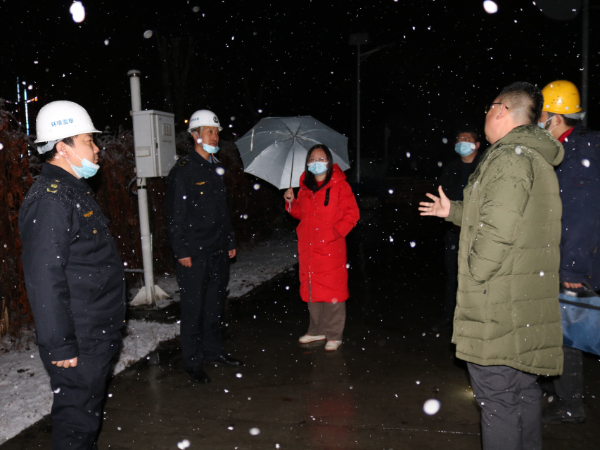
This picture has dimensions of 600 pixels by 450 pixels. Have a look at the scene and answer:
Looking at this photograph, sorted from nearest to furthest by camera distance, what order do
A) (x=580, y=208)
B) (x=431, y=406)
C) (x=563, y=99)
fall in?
(x=580, y=208)
(x=563, y=99)
(x=431, y=406)

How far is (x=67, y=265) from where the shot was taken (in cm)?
277

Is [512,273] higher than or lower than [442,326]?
higher

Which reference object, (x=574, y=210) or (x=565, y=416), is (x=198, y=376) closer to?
(x=565, y=416)

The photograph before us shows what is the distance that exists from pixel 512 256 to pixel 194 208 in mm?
2917

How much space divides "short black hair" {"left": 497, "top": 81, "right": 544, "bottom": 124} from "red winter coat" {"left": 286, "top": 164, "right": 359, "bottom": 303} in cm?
243

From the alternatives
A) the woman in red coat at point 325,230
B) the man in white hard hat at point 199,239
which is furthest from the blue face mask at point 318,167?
the man in white hard hat at point 199,239

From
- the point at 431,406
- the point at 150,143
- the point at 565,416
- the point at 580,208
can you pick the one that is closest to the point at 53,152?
the point at 431,406

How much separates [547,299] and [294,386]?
2.44m

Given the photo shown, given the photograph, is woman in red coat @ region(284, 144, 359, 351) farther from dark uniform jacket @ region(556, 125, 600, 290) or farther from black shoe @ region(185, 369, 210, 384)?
dark uniform jacket @ region(556, 125, 600, 290)

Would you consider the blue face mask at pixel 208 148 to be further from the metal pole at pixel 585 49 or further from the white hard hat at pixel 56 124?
the metal pole at pixel 585 49

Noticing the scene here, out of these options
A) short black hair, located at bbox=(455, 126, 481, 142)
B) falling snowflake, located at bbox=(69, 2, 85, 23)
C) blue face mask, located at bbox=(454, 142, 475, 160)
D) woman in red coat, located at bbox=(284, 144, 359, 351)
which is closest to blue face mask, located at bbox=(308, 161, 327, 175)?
woman in red coat, located at bbox=(284, 144, 359, 351)

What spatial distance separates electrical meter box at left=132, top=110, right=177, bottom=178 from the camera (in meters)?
6.48

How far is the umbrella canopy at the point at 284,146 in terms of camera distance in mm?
5500

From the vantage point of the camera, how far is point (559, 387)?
376 centimetres
